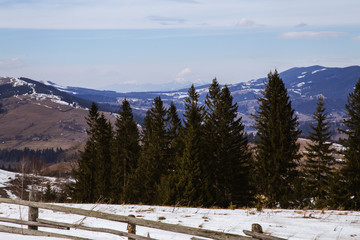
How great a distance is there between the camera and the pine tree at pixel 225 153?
129 feet

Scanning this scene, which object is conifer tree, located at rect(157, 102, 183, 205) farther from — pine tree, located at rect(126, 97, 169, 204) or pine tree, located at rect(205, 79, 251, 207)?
pine tree, located at rect(205, 79, 251, 207)

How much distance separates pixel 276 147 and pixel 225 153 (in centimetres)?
624

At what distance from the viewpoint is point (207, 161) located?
1515 inches

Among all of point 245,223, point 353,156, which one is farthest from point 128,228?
point 353,156

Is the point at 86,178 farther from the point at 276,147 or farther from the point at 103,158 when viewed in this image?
the point at 276,147

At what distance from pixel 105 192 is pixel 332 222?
4361cm

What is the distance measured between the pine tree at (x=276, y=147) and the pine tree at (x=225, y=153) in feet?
7.32

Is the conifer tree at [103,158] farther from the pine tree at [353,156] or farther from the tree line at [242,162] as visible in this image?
the pine tree at [353,156]

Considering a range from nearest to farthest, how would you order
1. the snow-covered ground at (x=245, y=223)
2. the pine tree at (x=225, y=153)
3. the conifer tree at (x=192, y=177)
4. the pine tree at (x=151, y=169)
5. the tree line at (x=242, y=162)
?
the snow-covered ground at (x=245, y=223), the conifer tree at (x=192, y=177), the tree line at (x=242, y=162), the pine tree at (x=225, y=153), the pine tree at (x=151, y=169)

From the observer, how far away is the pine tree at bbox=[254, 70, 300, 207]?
3888 centimetres

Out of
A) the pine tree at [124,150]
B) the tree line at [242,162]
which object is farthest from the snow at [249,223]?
the pine tree at [124,150]

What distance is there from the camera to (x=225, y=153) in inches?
1576

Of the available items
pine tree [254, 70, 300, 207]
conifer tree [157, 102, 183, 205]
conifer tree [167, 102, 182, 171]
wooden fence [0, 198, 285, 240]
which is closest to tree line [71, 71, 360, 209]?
pine tree [254, 70, 300, 207]

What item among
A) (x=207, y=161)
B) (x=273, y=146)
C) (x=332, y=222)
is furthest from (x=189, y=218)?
(x=273, y=146)
